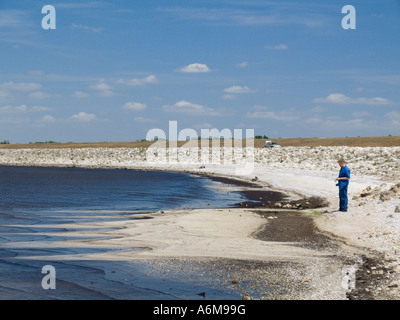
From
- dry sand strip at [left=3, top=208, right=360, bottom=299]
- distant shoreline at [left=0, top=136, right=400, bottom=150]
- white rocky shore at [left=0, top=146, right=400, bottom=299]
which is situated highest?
distant shoreline at [left=0, top=136, right=400, bottom=150]

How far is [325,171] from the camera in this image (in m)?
36.3

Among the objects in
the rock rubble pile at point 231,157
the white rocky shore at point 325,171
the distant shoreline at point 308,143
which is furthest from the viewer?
the distant shoreline at point 308,143

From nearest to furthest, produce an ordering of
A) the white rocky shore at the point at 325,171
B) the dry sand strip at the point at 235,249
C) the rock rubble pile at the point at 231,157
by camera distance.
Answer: the dry sand strip at the point at 235,249 → the white rocky shore at the point at 325,171 → the rock rubble pile at the point at 231,157

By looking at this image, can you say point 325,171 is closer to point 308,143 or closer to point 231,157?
point 231,157

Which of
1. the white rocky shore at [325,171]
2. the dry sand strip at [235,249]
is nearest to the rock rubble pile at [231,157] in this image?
the white rocky shore at [325,171]

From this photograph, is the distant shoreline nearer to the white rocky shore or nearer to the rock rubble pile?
the rock rubble pile

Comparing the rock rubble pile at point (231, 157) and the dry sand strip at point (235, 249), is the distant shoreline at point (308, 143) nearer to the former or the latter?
the rock rubble pile at point (231, 157)

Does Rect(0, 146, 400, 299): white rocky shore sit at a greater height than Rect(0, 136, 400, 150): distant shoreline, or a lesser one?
lesser

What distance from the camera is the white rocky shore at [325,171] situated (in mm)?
12609

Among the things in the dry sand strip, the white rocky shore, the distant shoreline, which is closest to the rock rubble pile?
the white rocky shore

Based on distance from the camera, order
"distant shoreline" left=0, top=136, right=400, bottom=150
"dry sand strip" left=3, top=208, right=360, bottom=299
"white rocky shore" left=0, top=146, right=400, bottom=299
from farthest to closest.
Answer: "distant shoreline" left=0, top=136, right=400, bottom=150
"white rocky shore" left=0, top=146, right=400, bottom=299
"dry sand strip" left=3, top=208, right=360, bottom=299

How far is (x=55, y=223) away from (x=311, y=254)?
8.71 m

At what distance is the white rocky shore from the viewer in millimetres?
12609

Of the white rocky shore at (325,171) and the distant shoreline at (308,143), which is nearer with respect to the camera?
the white rocky shore at (325,171)
